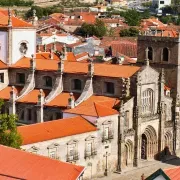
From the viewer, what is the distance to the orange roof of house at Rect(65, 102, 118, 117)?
57.0 meters

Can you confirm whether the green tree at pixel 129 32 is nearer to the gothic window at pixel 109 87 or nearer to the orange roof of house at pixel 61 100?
the orange roof of house at pixel 61 100

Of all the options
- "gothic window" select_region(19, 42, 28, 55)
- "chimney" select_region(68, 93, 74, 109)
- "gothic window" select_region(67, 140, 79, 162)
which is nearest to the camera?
"gothic window" select_region(67, 140, 79, 162)

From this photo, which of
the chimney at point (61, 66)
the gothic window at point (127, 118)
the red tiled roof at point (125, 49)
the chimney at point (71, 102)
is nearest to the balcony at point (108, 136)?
the gothic window at point (127, 118)

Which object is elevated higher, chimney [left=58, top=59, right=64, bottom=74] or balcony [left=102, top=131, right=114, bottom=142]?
chimney [left=58, top=59, right=64, bottom=74]

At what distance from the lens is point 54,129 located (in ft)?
178

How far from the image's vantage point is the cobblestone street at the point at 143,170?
189 feet

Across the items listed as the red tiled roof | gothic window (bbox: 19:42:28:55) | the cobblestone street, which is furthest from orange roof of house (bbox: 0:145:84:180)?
the red tiled roof

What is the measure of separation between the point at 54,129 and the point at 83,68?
11.0 m

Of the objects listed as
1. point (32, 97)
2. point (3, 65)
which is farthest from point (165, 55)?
point (3, 65)

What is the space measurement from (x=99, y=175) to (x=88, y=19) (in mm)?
118667

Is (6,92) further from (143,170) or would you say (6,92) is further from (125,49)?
(125,49)

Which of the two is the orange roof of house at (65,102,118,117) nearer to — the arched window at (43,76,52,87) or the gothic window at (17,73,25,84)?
the arched window at (43,76,52,87)

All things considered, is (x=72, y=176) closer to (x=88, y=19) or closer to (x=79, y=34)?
(x=79, y=34)

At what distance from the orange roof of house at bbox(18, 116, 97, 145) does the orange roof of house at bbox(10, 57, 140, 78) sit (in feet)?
21.9
